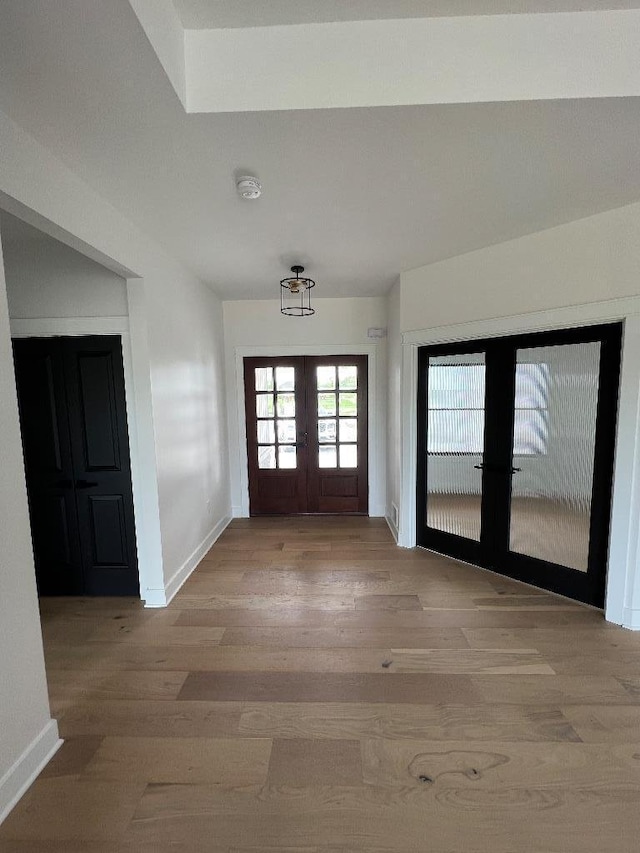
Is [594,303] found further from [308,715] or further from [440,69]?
[308,715]

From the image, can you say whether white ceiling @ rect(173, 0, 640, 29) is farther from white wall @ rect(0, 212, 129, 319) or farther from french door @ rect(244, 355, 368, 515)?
french door @ rect(244, 355, 368, 515)

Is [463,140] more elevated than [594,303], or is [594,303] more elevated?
[463,140]

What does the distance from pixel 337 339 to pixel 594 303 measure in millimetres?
2542

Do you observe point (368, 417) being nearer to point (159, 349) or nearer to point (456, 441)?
point (456, 441)

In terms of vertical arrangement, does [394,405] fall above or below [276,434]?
above

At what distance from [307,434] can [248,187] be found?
2.92 metres

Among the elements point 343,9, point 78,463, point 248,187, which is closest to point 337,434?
point 78,463

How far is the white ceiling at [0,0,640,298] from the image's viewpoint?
1.23m

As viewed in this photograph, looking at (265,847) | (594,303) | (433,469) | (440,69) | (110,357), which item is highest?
(440,69)

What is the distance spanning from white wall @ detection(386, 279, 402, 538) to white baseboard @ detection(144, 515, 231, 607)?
6.28 feet

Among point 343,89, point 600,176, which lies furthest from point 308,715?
point 600,176

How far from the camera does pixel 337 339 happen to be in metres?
4.35

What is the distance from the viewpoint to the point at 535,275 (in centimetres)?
260

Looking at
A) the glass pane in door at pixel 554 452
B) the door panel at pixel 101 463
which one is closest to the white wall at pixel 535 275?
the glass pane in door at pixel 554 452
